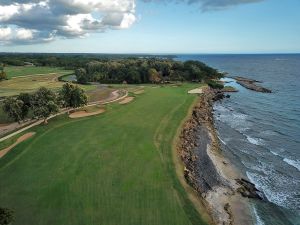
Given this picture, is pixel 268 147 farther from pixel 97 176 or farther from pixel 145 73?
pixel 145 73

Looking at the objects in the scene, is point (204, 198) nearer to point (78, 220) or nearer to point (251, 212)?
point (251, 212)

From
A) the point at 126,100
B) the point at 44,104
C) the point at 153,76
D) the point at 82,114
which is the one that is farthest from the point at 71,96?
the point at 153,76

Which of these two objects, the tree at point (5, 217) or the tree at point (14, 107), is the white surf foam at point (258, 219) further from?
the tree at point (14, 107)

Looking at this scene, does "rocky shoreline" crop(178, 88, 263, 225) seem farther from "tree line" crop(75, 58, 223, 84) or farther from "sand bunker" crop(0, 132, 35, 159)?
"tree line" crop(75, 58, 223, 84)

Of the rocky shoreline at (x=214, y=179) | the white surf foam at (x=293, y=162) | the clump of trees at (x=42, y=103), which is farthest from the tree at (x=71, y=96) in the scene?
the white surf foam at (x=293, y=162)

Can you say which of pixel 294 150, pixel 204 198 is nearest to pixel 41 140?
pixel 204 198

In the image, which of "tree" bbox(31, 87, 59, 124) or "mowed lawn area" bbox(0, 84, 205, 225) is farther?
"tree" bbox(31, 87, 59, 124)

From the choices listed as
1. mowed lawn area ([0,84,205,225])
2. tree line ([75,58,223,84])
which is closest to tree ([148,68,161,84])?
tree line ([75,58,223,84])
